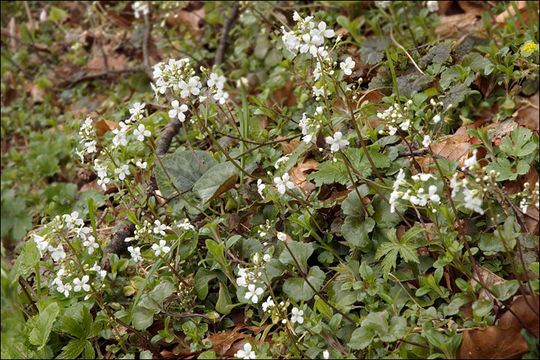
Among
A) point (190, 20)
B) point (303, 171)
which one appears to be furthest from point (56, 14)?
point (303, 171)

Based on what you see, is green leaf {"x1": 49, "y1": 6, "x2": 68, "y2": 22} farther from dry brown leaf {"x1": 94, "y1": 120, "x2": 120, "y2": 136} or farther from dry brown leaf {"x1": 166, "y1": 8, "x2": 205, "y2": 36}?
dry brown leaf {"x1": 94, "y1": 120, "x2": 120, "y2": 136}

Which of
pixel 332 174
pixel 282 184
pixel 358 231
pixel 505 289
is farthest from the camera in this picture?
pixel 332 174

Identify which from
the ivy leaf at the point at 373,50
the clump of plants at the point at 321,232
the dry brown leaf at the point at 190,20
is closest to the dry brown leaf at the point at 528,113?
the clump of plants at the point at 321,232

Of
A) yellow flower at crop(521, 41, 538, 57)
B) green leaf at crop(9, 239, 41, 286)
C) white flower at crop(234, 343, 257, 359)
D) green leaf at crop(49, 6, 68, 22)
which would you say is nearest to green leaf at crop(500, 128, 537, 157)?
yellow flower at crop(521, 41, 538, 57)

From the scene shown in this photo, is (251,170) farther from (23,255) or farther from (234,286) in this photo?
(23,255)

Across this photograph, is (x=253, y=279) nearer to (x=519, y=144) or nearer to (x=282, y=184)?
(x=282, y=184)

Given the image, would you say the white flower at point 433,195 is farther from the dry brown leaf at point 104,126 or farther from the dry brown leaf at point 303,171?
the dry brown leaf at point 104,126

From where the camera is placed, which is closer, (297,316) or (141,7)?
(297,316)
